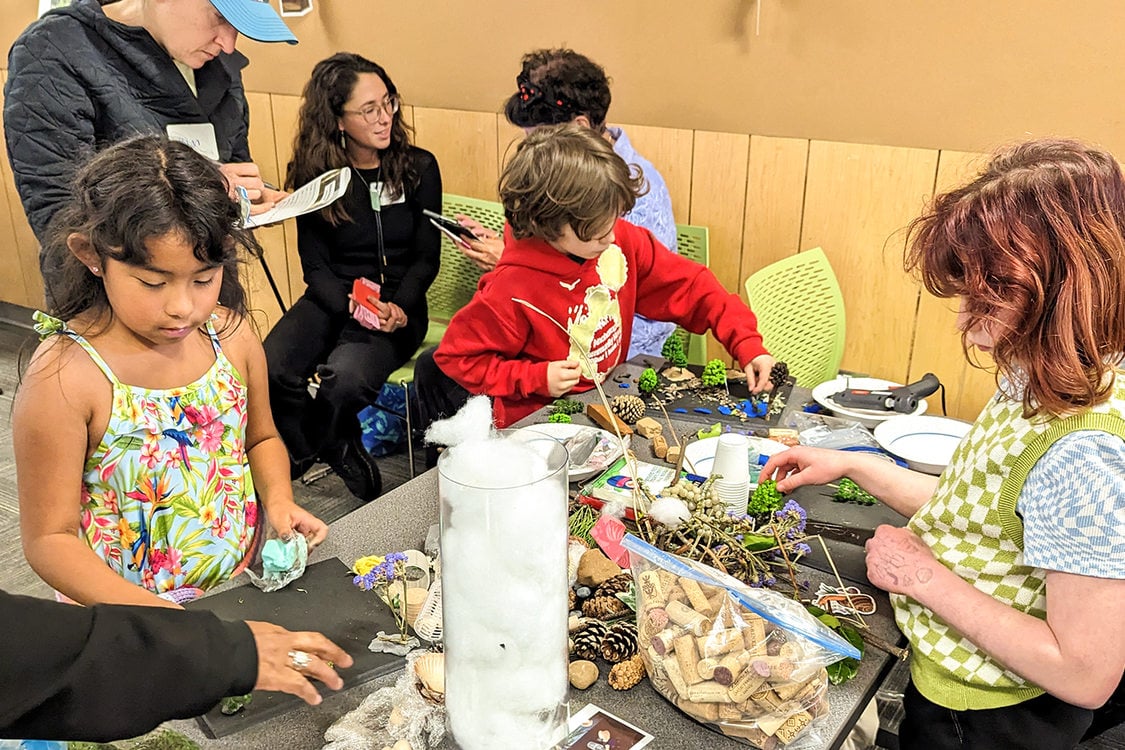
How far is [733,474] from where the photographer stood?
137cm

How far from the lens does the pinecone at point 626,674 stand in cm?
102

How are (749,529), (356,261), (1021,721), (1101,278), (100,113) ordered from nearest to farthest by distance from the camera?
(1101,278) → (1021,721) → (749,529) → (100,113) → (356,261)

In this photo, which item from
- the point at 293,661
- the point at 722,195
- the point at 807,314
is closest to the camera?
the point at 293,661

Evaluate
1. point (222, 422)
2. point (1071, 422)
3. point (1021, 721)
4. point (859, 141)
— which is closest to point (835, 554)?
point (1021, 721)

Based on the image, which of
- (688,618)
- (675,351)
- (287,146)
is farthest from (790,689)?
(287,146)

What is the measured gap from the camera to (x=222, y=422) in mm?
1488

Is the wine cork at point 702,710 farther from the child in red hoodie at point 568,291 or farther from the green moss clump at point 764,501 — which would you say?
the child in red hoodie at point 568,291

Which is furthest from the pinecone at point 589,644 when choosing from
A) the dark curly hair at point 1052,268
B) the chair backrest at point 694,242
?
the chair backrest at point 694,242

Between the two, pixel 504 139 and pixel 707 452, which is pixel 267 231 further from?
pixel 707 452

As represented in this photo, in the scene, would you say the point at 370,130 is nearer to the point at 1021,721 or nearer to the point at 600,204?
the point at 600,204

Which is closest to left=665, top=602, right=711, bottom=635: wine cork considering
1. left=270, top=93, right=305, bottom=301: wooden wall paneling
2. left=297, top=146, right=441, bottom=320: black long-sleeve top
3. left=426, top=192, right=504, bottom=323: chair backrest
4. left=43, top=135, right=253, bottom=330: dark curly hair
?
left=43, top=135, right=253, bottom=330: dark curly hair

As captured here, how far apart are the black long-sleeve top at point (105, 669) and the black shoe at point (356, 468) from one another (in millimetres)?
2216

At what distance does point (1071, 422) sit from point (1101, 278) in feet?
0.53

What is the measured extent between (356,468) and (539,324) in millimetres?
1294
